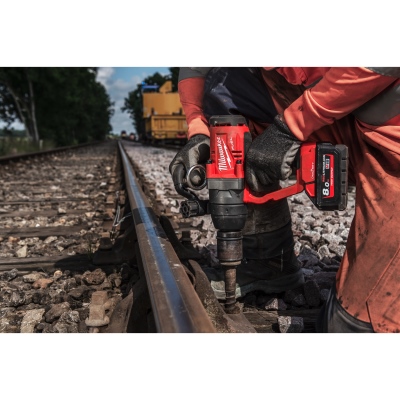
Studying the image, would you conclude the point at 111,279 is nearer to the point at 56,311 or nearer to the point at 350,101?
the point at 56,311

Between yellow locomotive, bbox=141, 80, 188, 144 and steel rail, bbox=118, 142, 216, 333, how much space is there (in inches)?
870

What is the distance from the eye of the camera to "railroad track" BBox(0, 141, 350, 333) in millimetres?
1731

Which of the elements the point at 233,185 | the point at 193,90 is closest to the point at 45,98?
the point at 193,90

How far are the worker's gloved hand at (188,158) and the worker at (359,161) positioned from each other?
433 mm

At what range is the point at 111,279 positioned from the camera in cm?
262

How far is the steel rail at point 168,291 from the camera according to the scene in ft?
4.43

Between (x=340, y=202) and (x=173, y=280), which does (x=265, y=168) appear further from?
(x=173, y=280)

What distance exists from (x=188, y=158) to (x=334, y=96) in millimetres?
925

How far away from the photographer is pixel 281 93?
2.22 meters

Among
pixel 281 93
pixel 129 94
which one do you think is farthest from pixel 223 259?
pixel 129 94

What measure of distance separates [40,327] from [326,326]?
1.21 m

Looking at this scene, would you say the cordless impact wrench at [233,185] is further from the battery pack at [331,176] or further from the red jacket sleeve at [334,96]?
the red jacket sleeve at [334,96]

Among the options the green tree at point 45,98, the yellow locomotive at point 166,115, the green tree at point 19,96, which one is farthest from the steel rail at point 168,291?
the green tree at point 45,98

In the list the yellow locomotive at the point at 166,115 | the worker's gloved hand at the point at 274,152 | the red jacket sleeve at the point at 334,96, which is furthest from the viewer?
the yellow locomotive at the point at 166,115
